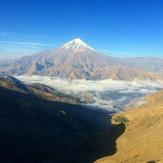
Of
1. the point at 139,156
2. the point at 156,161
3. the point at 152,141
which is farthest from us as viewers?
the point at 152,141

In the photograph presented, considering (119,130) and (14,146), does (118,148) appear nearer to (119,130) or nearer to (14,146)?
(119,130)

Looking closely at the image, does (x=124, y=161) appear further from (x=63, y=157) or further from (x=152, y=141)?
(x=63, y=157)

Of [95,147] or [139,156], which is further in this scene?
[95,147]

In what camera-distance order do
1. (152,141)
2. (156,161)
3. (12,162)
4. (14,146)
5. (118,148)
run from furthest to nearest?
(14,146), (12,162), (118,148), (152,141), (156,161)

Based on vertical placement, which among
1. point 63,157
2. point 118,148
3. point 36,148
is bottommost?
point 36,148

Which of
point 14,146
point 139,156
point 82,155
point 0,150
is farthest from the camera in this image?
point 14,146

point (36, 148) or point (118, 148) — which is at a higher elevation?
point (118, 148)

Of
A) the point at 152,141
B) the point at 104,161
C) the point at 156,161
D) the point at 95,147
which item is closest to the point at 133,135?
the point at 95,147

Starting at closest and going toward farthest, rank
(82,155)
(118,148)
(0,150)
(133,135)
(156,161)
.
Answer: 1. (156,161)
2. (118,148)
3. (82,155)
4. (133,135)
5. (0,150)

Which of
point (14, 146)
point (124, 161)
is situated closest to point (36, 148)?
point (14, 146)
